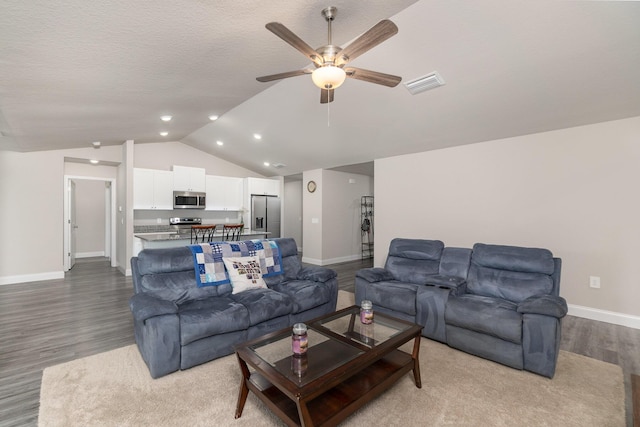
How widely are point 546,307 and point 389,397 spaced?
1.48 metres

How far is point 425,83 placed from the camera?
3.28 meters

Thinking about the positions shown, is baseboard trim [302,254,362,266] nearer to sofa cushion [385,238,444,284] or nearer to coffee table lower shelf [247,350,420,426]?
sofa cushion [385,238,444,284]

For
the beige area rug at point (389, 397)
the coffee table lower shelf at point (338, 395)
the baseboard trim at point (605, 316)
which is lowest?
the beige area rug at point (389, 397)

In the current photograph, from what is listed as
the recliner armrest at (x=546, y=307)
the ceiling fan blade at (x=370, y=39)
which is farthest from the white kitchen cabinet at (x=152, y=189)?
the recliner armrest at (x=546, y=307)

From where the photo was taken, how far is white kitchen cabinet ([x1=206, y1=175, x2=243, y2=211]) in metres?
7.39

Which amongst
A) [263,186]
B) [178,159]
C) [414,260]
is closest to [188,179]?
[178,159]

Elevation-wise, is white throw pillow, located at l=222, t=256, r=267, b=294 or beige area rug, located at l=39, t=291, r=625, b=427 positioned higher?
white throw pillow, located at l=222, t=256, r=267, b=294

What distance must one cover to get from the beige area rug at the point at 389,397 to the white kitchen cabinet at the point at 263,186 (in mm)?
5618

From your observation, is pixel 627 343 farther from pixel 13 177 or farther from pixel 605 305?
pixel 13 177

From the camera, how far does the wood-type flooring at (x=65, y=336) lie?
2109 mm

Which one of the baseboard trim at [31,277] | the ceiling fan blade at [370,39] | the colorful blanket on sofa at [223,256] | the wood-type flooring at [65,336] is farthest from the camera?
the baseboard trim at [31,277]

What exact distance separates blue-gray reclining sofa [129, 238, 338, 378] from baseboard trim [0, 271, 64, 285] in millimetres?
4241

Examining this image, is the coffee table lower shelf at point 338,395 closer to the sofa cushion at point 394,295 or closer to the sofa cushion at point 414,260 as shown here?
the sofa cushion at point 394,295

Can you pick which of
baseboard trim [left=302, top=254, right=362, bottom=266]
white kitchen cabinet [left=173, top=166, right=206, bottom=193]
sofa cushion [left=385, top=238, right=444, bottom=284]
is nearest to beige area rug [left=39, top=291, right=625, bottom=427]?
sofa cushion [left=385, top=238, right=444, bottom=284]
